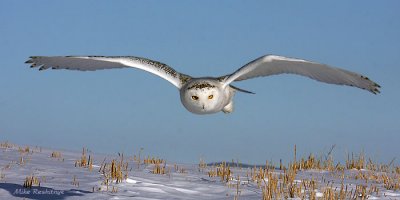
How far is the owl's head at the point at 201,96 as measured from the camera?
8.21 metres

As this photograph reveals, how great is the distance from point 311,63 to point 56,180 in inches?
162

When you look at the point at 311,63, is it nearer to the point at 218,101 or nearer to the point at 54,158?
Result: the point at 218,101

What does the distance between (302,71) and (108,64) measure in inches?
133

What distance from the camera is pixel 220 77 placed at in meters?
9.07

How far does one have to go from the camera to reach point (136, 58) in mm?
9227

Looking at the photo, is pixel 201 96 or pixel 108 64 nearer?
pixel 201 96

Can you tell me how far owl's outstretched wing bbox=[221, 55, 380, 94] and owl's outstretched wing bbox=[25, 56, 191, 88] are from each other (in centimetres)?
86
